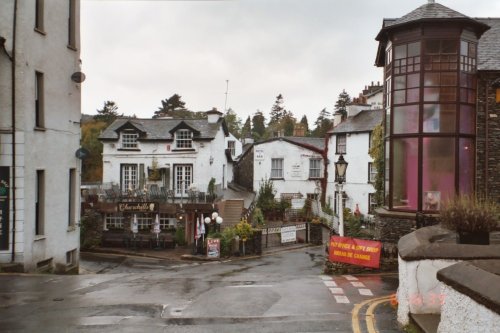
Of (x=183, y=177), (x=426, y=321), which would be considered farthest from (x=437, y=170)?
(x=183, y=177)

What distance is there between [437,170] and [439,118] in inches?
81.1

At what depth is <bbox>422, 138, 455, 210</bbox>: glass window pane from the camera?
1978 cm

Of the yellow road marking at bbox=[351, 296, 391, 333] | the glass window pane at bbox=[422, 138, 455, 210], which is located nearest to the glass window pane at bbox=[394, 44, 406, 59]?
the glass window pane at bbox=[422, 138, 455, 210]

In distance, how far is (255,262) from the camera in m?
25.6

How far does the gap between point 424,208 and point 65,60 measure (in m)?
15.1

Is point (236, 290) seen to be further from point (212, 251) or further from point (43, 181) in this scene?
point (212, 251)

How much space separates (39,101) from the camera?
1748cm

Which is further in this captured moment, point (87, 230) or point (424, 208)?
point (87, 230)

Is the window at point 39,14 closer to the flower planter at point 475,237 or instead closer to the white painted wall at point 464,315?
the flower planter at point 475,237

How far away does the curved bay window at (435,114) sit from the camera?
19.6 m

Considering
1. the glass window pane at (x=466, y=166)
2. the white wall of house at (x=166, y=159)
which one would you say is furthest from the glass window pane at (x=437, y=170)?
the white wall of house at (x=166, y=159)

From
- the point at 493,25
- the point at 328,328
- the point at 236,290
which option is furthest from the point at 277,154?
the point at 328,328

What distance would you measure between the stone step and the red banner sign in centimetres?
827

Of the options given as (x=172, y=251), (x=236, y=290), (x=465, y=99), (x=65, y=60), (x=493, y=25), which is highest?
(x=493, y=25)
